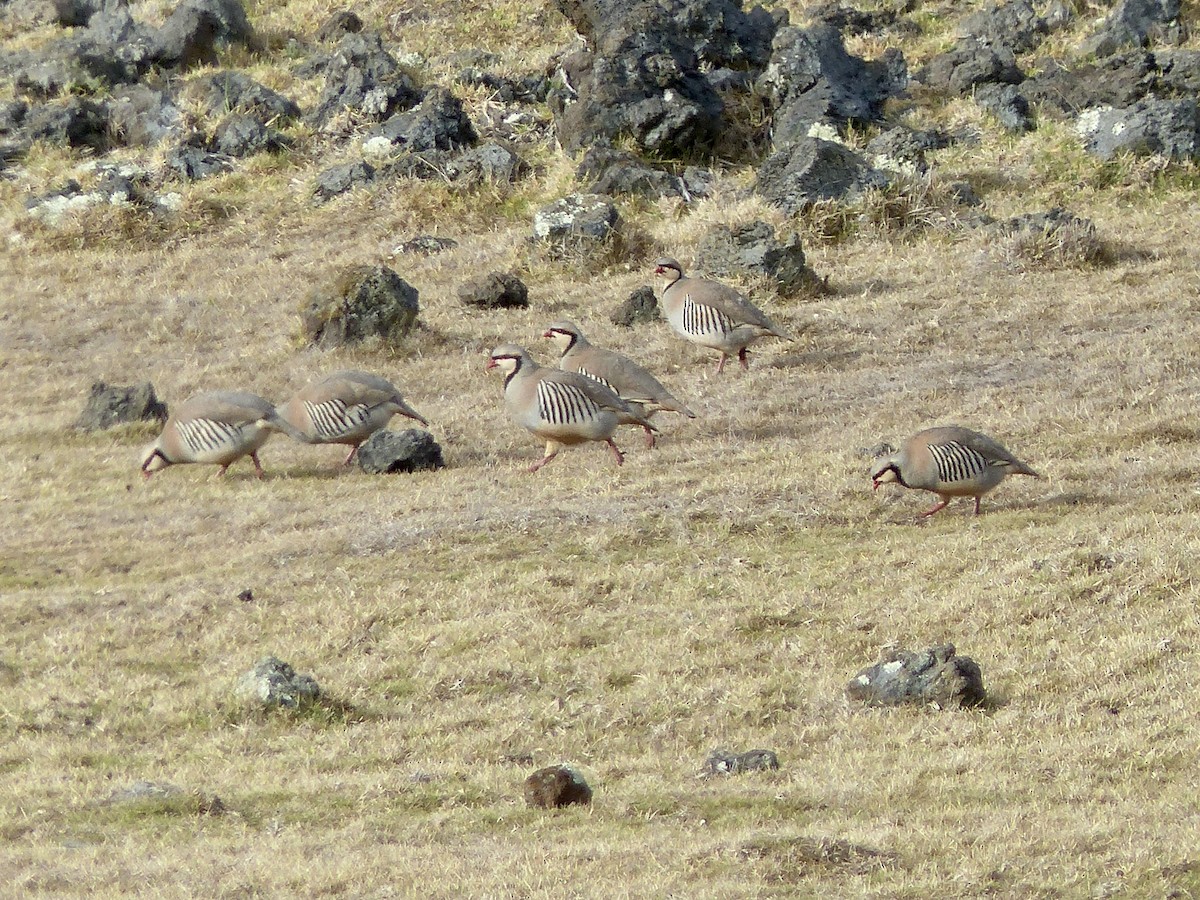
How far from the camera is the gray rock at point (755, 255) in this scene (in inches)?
760

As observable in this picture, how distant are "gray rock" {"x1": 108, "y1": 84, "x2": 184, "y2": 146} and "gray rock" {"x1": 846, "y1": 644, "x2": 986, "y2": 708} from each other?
20.1 m

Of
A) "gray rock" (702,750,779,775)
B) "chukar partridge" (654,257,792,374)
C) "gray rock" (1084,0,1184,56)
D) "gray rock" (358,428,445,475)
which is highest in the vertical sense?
"gray rock" (1084,0,1184,56)

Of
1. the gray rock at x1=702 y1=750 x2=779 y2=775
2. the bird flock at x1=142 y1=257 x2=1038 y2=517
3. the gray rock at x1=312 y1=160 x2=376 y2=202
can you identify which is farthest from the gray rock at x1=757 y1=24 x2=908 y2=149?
the gray rock at x1=702 y1=750 x2=779 y2=775

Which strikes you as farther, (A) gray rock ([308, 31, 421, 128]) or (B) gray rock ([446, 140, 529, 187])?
(A) gray rock ([308, 31, 421, 128])

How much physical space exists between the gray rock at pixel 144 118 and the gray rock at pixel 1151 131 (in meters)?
14.1

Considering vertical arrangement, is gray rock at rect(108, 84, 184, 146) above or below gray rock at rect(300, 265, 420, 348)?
above

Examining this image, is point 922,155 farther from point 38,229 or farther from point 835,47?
point 38,229

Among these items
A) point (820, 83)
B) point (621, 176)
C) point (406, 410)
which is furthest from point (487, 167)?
point (406, 410)

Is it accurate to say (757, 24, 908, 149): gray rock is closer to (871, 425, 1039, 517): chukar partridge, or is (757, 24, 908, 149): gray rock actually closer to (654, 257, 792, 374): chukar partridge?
(654, 257, 792, 374): chukar partridge

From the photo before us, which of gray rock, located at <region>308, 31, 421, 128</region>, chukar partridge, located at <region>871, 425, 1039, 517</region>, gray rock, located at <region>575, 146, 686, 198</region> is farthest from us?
gray rock, located at <region>308, 31, 421, 128</region>

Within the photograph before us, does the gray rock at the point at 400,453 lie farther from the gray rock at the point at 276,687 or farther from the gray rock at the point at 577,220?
the gray rock at the point at 577,220

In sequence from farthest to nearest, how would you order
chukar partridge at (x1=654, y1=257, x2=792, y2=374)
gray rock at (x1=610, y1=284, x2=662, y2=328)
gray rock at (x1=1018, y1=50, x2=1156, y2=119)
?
gray rock at (x1=1018, y1=50, x2=1156, y2=119)
gray rock at (x1=610, y1=284, x2=662, y2=328)
chukar partridge at (x1=654, y1=257, x2=792, y2=374)

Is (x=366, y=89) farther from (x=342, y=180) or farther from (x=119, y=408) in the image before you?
(x=119, y=408)

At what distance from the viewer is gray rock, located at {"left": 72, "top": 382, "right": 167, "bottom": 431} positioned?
1642cm
